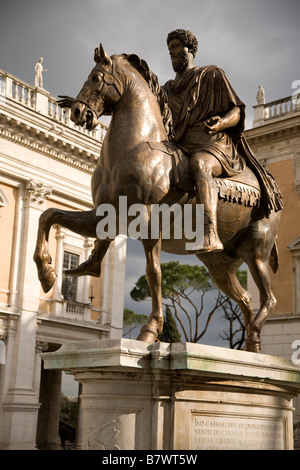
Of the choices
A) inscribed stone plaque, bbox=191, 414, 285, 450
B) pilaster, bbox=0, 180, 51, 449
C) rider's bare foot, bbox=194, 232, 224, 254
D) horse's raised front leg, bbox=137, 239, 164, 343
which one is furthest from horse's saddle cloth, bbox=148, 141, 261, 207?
pilaster, bbox=0, 180, 51, 449

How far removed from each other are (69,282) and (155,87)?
18.2 meters

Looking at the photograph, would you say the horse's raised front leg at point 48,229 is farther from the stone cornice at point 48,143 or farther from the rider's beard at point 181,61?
the stone cornice at point 48,143

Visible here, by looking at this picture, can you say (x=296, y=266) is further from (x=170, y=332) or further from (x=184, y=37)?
(x=184, y=37)

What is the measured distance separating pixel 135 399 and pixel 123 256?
20.6 meters

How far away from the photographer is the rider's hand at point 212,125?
209 inches

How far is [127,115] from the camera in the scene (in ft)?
17.0

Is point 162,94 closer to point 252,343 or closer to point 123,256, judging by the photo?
point 252,343

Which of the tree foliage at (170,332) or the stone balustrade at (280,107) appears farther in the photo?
the tree foliage at (170,332)

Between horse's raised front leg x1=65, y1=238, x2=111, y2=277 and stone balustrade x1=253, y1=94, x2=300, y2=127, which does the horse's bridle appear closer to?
horse's raised front leg x1=65, y1=238, x2=111, y2=277

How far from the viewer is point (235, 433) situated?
4805mm

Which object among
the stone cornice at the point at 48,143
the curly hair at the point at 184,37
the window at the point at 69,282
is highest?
the stone cornice at the point at 48,143

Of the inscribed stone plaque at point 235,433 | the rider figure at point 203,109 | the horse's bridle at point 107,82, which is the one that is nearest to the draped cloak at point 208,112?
the rider figure at point 203,109

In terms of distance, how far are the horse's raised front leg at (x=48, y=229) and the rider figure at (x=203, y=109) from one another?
3.38 feet
